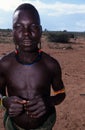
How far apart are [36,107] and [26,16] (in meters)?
0.59

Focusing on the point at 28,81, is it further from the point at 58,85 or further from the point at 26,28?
the point at 26,28

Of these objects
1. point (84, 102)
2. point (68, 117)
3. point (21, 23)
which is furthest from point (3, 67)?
point (84, 102)

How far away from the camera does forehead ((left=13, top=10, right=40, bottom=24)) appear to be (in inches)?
97.1

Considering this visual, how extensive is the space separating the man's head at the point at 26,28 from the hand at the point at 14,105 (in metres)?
0.34

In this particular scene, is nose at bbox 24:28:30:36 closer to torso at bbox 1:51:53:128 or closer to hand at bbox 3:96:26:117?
→ torso at bbox 1:51:53:128

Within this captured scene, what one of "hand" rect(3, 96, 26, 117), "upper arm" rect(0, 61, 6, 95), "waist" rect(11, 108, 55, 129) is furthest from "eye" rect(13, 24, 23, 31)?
"waist" rect(11, 108, 55, 129)

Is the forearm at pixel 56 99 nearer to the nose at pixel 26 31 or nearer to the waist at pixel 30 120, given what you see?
the waist at pixel 30 120

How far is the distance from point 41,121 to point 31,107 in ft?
0.80

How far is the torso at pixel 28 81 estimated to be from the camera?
2502 mm

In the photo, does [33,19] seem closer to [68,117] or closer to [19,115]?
[19,115]

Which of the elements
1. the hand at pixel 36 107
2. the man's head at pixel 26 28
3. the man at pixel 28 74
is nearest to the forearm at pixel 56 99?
the man at pixel 28 74

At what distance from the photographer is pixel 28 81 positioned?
2.51m

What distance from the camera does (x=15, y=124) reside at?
8.34 feet

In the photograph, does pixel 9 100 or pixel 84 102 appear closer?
pixel 9 100
